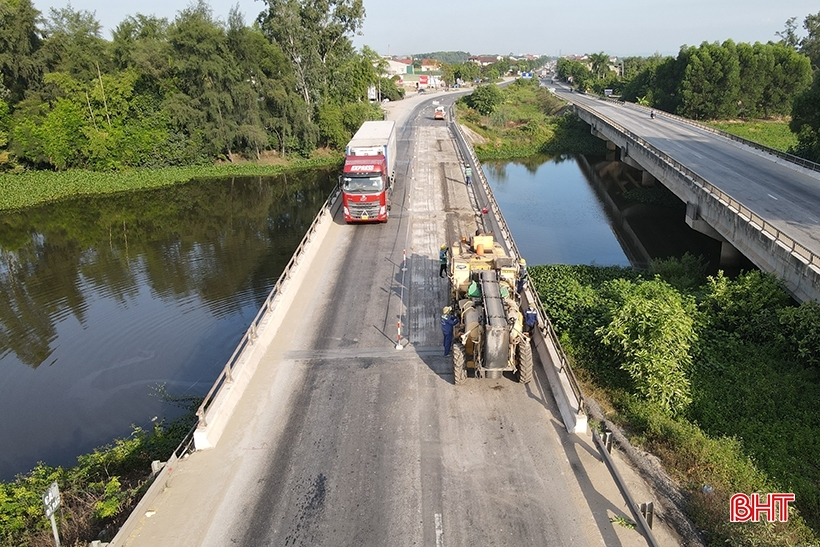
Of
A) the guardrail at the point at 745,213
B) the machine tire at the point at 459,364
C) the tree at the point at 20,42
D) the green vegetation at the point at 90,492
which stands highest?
the tree at the point at 20,42


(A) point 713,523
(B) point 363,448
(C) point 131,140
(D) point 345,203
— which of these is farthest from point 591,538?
(C) point 131,140

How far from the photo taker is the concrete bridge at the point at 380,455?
33.8ft

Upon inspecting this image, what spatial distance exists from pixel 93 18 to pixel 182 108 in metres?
15.1

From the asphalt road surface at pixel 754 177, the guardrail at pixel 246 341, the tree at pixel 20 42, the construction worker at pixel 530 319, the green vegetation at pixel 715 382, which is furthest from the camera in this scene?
the tree at pixel 20 42

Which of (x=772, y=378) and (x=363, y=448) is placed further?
(x=772, y=378)

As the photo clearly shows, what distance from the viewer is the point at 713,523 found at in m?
10.6

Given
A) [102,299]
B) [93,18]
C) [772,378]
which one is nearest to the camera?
[772,378]

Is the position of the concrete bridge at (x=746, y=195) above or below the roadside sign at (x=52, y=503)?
above

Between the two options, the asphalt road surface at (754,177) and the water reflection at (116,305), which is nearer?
the water reflection at (116,305)

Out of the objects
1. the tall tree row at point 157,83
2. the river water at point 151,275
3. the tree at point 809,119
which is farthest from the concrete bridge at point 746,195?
the tall tree row at point 157,83

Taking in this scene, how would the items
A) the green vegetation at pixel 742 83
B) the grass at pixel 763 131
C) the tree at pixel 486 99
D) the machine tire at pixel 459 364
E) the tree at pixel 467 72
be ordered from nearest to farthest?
the machine tire at pixel 459 364 < the grass at pixel 763 131 < the green vegetation at pixel 742 83 < the tree at pixel 486 99 < the tree at pixel 467 72

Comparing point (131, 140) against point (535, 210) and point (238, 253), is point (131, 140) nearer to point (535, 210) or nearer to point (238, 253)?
point (238, 253)

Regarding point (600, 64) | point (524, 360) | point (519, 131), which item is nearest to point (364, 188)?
point (524, 360)

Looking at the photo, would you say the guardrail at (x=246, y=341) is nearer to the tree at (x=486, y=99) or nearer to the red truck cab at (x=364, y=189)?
the red truck cab at (x=364, y=189)
